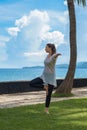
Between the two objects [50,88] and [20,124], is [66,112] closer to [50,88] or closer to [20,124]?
[50,88]

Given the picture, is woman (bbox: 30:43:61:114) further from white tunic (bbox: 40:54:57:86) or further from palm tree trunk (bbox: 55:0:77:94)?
palm tree trunk (bbox: 55:0:77:94)

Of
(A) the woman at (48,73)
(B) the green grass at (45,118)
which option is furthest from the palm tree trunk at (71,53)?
(A) the woman at (48,73)

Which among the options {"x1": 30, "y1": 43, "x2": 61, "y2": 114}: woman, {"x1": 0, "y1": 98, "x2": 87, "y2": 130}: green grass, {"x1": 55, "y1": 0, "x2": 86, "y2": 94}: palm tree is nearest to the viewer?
{"x1": 0, "y1": 98, "x2": 87, "y2": 130}: green grass

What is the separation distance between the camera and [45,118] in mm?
13180

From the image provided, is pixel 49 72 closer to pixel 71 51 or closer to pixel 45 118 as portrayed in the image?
pixel 45 118

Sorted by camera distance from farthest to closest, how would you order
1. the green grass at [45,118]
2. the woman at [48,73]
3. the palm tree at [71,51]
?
the palm tree at [71,51], the woman at [48,73], the green grass at [45,118]

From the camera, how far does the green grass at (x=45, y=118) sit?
11.8m

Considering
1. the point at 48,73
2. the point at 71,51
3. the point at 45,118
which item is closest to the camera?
the point at 45,118

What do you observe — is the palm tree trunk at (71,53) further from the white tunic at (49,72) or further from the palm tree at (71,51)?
the white tunic at (49,72)

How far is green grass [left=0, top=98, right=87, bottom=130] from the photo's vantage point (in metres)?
11.8

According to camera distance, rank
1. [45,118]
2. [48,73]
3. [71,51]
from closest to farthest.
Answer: [45,118] → [48,73] → [71,51]

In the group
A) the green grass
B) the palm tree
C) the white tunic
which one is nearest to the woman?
the white tunic

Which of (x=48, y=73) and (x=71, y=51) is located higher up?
(x=48, y=73)

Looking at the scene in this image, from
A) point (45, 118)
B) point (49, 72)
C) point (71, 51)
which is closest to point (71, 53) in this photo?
point (71, 51)
